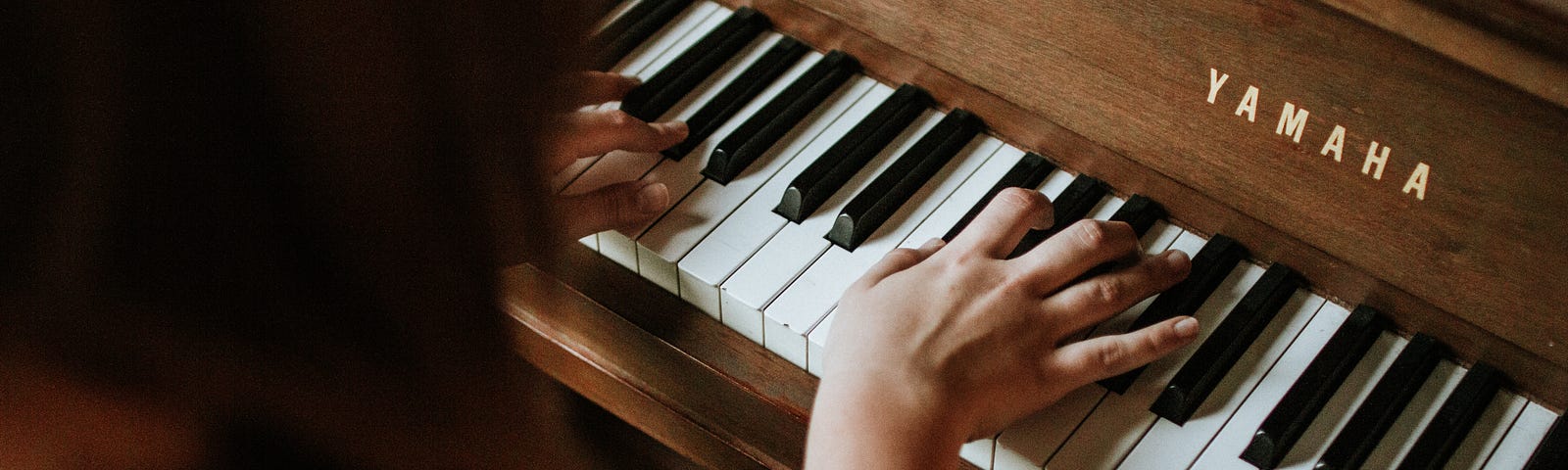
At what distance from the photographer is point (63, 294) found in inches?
25.8

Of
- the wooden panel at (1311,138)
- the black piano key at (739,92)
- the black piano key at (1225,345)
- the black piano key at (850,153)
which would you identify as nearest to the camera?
the wooden panel at (1311,138)

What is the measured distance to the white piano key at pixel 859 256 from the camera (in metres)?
1.43

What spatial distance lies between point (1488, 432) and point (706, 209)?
82 centimetres

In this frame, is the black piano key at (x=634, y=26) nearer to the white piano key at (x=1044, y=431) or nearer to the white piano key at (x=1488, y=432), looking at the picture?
the white piano key at (x=1044, y=431)

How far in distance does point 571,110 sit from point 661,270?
0.84 m

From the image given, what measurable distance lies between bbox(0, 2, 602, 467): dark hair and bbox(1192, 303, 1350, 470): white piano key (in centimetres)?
75

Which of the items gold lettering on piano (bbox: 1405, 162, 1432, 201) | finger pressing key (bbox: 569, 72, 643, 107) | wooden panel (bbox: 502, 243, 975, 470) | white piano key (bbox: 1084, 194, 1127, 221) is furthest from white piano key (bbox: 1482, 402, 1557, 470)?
finger pressing key (bbox: 569, 72, 643, 107)

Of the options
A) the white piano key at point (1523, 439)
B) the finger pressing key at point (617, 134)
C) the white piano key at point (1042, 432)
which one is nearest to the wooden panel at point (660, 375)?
the finger pressing key at point (617, 134)

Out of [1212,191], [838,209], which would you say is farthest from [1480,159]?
[838,209]

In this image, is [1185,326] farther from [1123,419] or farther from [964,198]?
[964,198]

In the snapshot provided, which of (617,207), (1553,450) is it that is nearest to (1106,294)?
(1553,450)

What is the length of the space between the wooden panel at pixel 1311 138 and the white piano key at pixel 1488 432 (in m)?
0.03

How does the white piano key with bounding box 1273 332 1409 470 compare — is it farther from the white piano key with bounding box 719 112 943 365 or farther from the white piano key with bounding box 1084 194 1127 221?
the white piano key with bounding box 719 112 943 365

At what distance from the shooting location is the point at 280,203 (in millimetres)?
653
